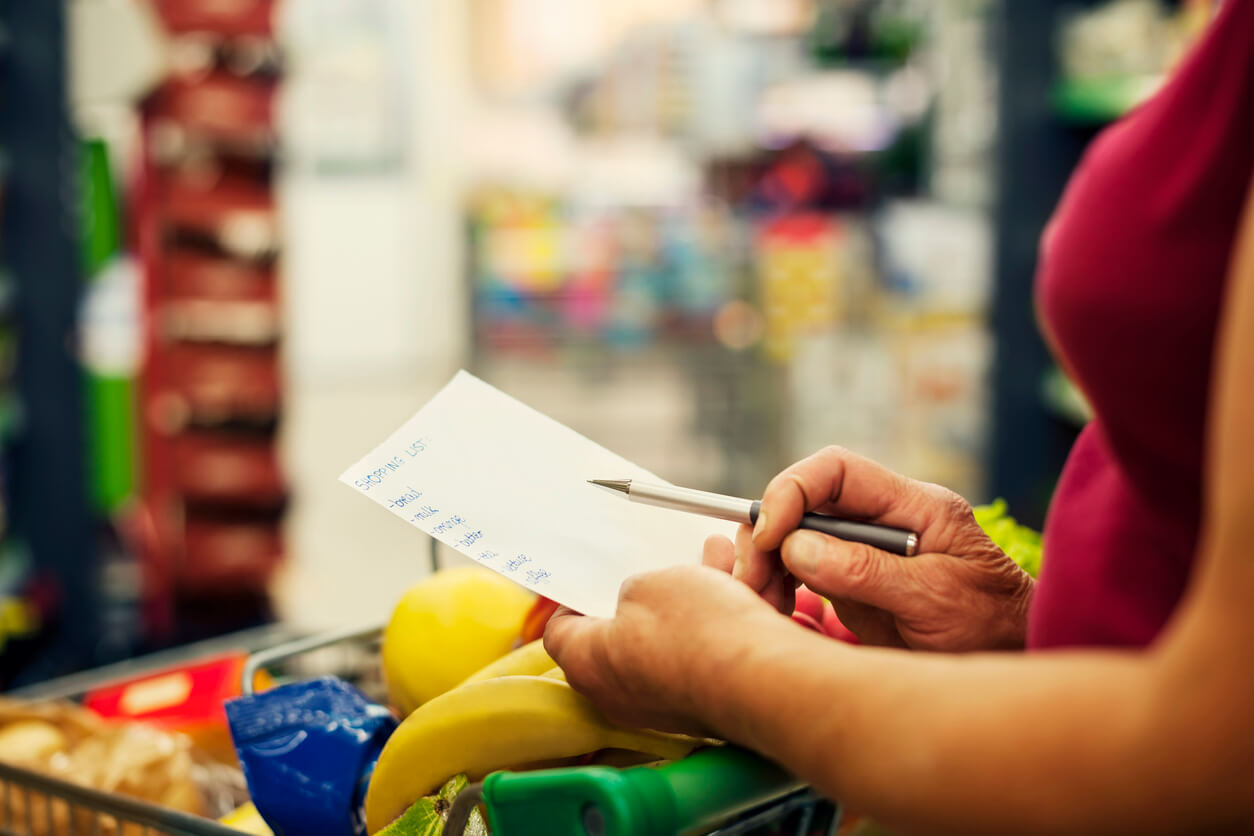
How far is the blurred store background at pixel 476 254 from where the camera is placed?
3621mm

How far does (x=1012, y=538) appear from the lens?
120cm

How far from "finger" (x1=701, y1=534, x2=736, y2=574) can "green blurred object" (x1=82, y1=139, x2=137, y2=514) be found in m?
3.49

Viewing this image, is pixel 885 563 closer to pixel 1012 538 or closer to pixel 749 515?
pixel 749 515

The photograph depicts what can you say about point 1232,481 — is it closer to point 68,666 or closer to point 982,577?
point 982,577

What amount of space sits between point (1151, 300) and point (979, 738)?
0.23 m

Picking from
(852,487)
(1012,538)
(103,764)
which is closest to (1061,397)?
(1012,538)

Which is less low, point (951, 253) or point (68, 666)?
point (951, 253)

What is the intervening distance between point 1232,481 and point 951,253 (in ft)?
14.0

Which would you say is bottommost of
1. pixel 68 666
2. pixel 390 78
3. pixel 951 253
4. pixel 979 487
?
pixel 68 666

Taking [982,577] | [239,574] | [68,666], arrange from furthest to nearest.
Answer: [239,574]
[68,666]
[982,577]

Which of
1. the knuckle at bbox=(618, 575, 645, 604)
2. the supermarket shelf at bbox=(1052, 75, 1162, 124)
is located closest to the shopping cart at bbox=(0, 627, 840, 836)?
the knuckle at bbox=(618, 575, 645, 604)

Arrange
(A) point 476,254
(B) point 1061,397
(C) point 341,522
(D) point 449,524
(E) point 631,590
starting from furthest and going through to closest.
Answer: (C) point 341,522
(A) point 476,254
(B) point 1061,397
(D) point 449,524
(E) point 631,590

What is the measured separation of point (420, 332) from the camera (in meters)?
7.03

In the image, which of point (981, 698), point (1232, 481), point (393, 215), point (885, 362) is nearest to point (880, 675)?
point (981, 698)
